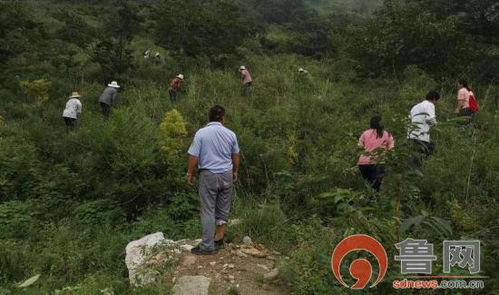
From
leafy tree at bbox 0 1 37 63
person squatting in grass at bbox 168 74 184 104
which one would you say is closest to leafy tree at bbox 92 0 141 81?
person squatting in grass at bbox 168 74 184 104

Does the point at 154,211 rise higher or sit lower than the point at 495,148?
lower

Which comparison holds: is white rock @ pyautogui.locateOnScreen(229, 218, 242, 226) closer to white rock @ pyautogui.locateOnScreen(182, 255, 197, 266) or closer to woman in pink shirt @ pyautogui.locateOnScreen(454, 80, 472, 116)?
white rock @ pyautogui.locateOnScreen(182, 255, 197, 266)

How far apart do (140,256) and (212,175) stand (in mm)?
1200

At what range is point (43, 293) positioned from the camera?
15.2 feet

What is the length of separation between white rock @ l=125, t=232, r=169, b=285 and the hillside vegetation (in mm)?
158

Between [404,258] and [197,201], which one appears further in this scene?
[197,201]

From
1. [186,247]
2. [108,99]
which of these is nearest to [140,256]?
[186,247]

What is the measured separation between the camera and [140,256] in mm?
5598

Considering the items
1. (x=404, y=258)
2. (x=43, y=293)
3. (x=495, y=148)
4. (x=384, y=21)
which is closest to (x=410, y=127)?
(x=404, y=258)

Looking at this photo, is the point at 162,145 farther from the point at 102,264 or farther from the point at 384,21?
the point at 384,21

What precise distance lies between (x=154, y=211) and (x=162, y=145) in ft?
4.05

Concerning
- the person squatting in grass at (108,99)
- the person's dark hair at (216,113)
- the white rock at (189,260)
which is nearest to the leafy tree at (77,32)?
the person squatting in grass at (108,99)

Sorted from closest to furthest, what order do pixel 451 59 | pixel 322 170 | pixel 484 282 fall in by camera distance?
pixel 484 282 → pixel 322 170 → pixel 451 59

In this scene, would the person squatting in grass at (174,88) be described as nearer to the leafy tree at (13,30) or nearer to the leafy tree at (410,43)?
the leafy tree at (410,43)
